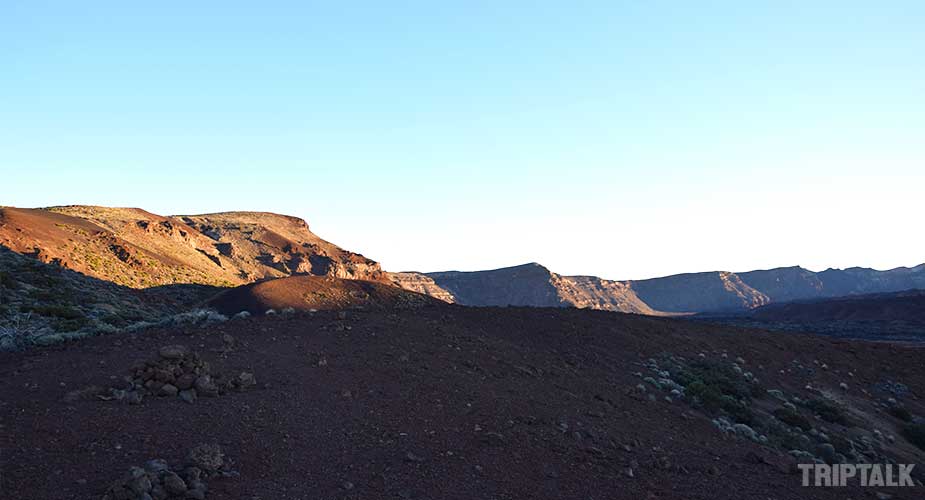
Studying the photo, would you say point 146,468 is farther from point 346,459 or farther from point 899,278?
point 899,278

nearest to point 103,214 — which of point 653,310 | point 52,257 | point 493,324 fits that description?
point 52,257

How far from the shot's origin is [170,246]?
7519 cm

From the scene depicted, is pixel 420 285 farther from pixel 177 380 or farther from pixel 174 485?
pixel 174 485

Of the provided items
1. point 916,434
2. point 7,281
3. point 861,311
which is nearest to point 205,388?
point 916,434

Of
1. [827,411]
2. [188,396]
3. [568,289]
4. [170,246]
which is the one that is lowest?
[827,411]

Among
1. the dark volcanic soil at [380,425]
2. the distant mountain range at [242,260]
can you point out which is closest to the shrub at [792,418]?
the dark volcanic soil at [380,425]

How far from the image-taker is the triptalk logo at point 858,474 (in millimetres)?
11844

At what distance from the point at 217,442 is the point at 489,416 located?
521cm

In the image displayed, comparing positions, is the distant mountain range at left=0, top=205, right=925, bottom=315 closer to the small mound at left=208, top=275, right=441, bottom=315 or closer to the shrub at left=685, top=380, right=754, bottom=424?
the small mound at left=208, top=275, right=441, bottom=315

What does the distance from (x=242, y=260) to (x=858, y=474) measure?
3503 inches

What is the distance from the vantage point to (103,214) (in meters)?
82.8

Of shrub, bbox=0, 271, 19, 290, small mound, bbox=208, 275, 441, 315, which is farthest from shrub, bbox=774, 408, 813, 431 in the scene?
shrub, bbox=0, 271, 19, 290

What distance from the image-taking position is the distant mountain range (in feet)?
177

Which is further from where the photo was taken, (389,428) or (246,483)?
(389,428)
